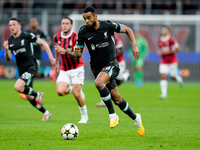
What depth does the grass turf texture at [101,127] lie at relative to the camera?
6.87 metres

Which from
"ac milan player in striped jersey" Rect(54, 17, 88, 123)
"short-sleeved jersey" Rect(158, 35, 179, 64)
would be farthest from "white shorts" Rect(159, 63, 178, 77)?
"ac milan player in striped jersey" Rect(54, 17, 88, 123)

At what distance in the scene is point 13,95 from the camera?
57.6 feet

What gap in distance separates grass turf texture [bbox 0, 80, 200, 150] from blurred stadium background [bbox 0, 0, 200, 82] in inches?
336

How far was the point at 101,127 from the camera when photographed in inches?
352

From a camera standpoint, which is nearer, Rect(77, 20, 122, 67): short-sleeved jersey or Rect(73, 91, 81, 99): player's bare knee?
Rect(77, 20, 122, 67): short-sleeved jersey

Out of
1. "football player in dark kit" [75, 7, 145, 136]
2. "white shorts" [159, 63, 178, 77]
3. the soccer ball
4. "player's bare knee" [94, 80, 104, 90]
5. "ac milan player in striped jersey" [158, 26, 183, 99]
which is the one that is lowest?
"white shorts" [159, 63, 178, 77]

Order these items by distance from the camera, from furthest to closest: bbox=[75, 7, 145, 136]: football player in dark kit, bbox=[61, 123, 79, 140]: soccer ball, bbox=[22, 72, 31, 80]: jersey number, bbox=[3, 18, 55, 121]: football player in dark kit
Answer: bbox=[22, 72, 31, 80]: jersey number < bbox=[3, 18, 55, 121]: football player in dark kit < bbox=[75, 7, 145, 136]: football player in dark kit < bbox=[61, 123, 79, 140]: soccer ball

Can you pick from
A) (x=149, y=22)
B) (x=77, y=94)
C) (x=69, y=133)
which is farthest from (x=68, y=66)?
(x=149, y=22)

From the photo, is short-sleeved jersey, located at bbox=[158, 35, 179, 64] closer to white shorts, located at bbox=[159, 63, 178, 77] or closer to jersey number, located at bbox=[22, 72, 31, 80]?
white shorts, located at bbox=[159, 63, 178, 77]

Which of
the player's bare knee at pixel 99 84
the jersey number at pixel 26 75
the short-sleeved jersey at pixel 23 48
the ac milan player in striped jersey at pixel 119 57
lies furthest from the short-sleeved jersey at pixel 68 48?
the ac milan player in striped jersey at pixel 119 57

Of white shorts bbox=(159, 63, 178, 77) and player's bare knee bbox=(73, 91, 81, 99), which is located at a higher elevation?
player's bare knee bbox=(73, 91, 81, 99)

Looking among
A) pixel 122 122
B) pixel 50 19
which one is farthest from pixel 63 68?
pixel 50 19

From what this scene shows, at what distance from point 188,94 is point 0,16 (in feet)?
42.6

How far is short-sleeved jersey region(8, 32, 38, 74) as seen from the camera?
1070cm
